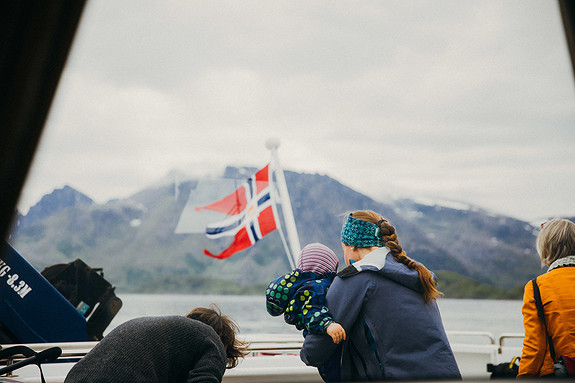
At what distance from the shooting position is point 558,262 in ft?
6.21

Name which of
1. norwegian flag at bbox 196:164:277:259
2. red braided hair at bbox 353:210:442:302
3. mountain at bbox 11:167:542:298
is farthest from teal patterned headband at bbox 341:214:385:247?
mountain at bbox 11:167:542:298

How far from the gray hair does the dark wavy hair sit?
1.13 metres

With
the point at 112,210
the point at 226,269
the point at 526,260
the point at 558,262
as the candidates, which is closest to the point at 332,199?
the point at 226,269

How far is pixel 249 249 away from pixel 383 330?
63815mm

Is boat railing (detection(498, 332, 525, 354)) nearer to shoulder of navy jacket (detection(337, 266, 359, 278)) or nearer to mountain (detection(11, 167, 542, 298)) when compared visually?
shoulder of navy jacket (detection(337, 266, 359, 278))

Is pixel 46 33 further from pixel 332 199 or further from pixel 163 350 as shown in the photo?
pixel 332 199

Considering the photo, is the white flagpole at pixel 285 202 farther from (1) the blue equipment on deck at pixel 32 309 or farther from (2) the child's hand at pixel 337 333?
(2) the child's hand at pixel 337 333

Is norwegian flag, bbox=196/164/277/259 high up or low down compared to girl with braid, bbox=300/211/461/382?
down

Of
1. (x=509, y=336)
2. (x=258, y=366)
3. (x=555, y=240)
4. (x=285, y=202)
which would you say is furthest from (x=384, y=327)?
(x=285, y=202)

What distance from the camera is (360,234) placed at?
1664 millimetres

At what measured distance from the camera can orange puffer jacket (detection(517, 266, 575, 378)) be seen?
1789 millimetres

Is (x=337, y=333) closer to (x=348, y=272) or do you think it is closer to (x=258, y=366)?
(x=348, y=272)

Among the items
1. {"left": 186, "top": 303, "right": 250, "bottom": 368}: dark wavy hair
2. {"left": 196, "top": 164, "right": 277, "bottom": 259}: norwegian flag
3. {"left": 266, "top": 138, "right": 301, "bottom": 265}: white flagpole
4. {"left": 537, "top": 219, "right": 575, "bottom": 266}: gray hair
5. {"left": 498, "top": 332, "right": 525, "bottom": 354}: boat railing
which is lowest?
{"left": 196, "top": 164, "right": 277, "bottom": 259}: norwegian flag

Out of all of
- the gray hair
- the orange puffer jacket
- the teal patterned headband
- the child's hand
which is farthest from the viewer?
the gray hair
